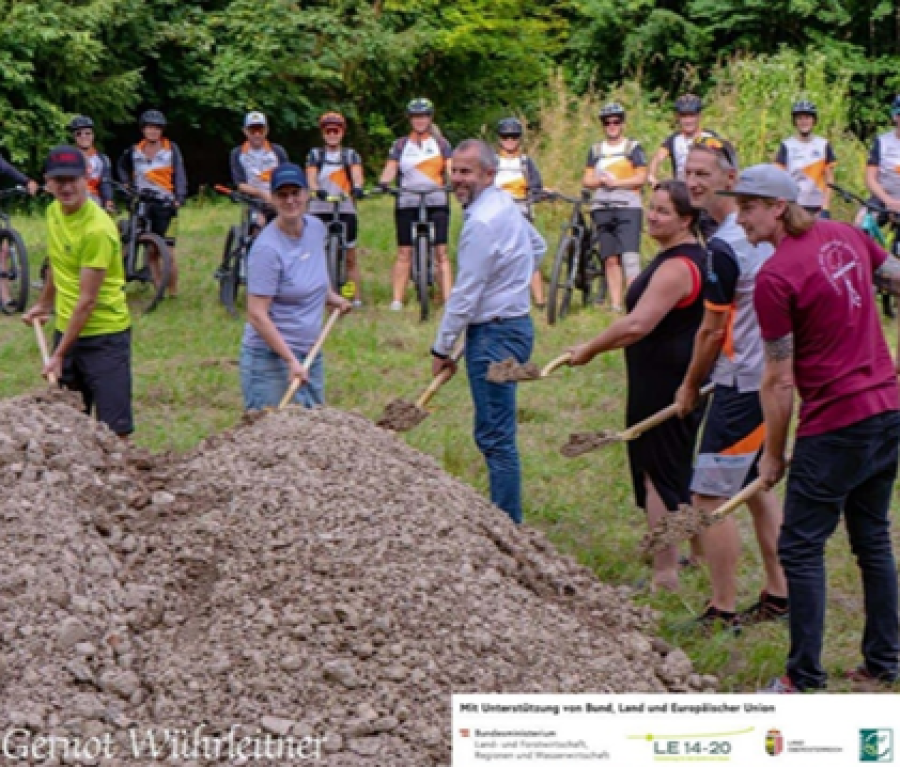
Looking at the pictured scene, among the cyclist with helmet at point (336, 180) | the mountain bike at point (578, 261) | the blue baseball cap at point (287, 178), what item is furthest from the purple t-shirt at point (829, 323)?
the cyclist with helmet at point (336, 180)

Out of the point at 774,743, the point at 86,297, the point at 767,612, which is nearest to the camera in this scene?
the point at 774,743

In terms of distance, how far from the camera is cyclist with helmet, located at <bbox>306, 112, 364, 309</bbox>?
13297 millimetres

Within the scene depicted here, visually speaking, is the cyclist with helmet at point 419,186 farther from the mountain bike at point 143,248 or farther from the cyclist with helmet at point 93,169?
the cyclist with helmet at point 93,169

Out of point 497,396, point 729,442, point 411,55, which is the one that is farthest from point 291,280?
point 411,55

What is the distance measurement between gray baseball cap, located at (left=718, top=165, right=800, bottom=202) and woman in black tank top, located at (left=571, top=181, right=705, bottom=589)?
1.07 meters

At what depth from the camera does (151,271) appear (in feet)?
44.5

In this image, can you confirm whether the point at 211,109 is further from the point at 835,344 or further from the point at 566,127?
the point at 835,344

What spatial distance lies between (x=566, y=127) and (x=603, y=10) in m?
6.93

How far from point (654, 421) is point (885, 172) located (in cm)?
711

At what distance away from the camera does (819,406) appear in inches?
219

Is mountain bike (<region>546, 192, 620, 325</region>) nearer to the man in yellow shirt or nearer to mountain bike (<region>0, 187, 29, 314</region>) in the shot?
mountain bike (<region>0, 187, 29, 314</region>)

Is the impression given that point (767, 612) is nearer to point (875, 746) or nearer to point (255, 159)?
point (875, 746)

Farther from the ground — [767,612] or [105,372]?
[105,372]

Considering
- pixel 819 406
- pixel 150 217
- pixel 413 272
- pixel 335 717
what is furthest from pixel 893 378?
pixel 150 217
